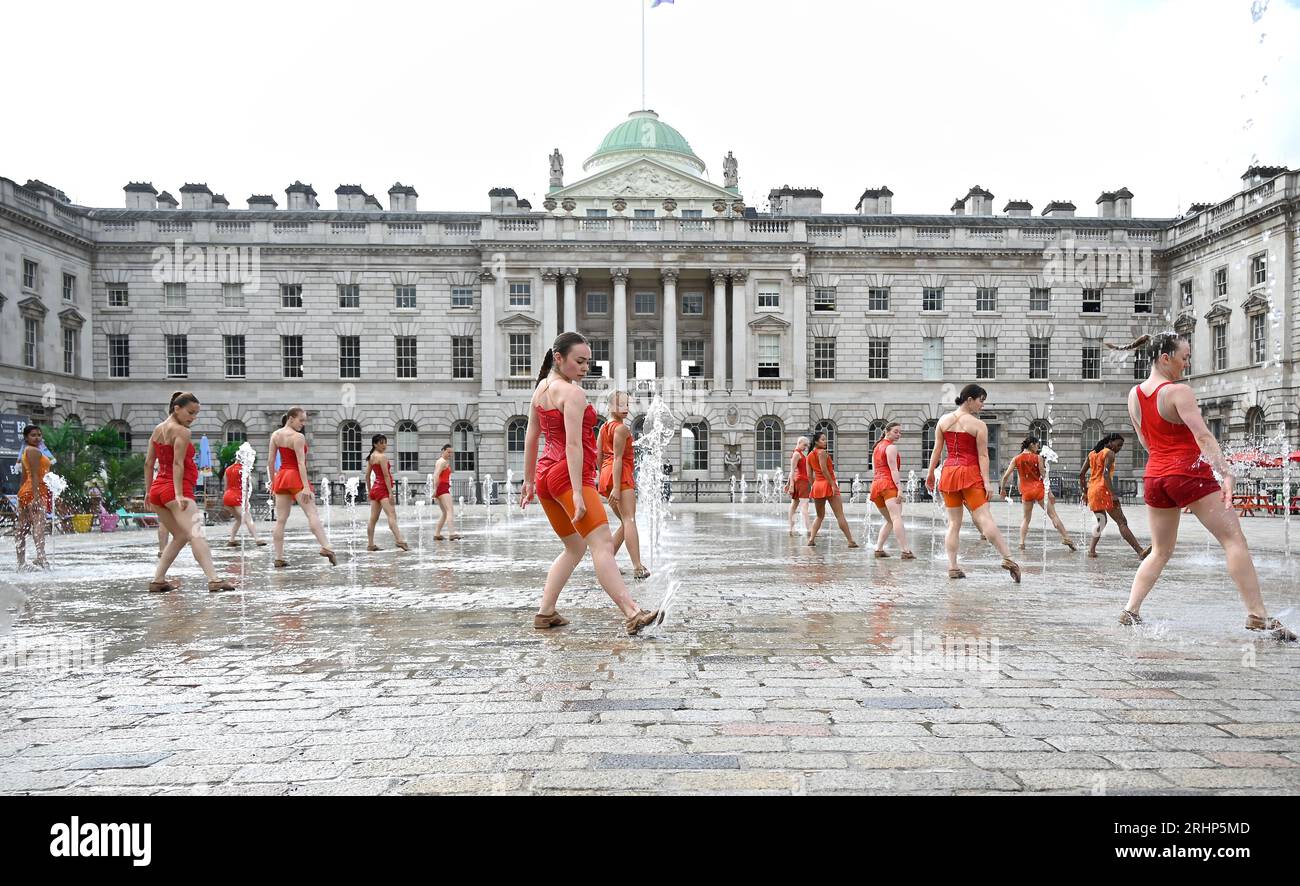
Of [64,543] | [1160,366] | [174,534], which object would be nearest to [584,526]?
[1160,366]

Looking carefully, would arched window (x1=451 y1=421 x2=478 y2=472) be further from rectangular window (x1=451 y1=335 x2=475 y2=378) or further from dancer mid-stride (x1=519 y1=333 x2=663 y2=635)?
dancer mid-stride (x1=519 y1=333 x2=663 y2=635)

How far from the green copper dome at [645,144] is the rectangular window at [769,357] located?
44.6ft

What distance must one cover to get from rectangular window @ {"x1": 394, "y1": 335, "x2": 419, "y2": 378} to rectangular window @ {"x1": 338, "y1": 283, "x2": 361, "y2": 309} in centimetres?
282

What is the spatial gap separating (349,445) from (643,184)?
837 inches

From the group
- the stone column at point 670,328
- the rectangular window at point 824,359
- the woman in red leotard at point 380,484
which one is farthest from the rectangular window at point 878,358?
the woman in red leotard at point 380,484

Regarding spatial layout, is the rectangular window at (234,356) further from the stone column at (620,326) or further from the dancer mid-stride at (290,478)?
the dancer mid-stride at (290,478)

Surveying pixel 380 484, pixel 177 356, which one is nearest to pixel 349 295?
pixel 177 356

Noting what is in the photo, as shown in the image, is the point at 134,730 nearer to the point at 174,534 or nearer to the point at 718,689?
the point at 718,689

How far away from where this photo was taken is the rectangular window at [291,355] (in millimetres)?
46812

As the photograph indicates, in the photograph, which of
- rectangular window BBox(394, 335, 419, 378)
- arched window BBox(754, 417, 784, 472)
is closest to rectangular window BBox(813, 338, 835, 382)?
arched window BBox(754, 417, 784, 472)

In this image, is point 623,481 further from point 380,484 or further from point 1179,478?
point 380,484

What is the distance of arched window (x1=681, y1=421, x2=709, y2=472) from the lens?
46.8 meters
